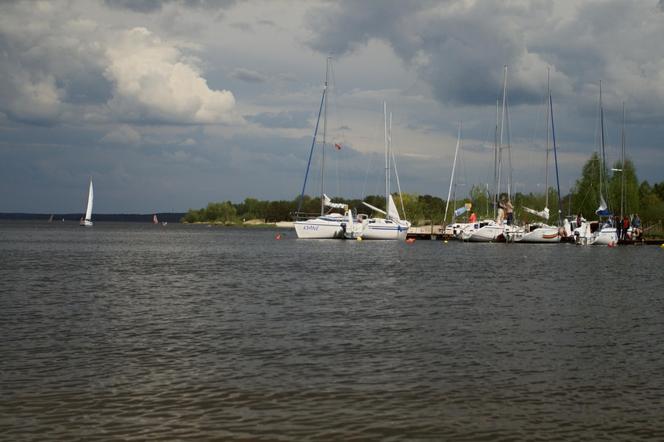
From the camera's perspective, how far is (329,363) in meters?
19.9

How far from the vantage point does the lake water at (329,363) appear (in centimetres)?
1420

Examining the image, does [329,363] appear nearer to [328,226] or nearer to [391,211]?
[328,226]

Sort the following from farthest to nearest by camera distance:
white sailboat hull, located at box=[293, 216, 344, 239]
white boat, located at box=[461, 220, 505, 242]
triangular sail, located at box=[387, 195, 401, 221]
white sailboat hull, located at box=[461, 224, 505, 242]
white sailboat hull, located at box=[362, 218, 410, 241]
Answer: triangular sail, located at box=[387, 195, 401, 221], white sailboat hull, located at box=[362, 218, 410, 241], white sailboat hull, located at box=[293, 216, 344, 239], white boat, located at box=[461, 220, 505, 242], white sailboat hull, located at box=[461, 224, 505, 242]

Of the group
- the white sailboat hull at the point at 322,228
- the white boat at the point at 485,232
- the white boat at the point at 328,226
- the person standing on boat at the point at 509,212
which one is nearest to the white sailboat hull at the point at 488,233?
the white boat at the point at 485,232

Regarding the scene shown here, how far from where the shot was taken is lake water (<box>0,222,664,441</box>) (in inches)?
559

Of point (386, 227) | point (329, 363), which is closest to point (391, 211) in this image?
point (386, 227)

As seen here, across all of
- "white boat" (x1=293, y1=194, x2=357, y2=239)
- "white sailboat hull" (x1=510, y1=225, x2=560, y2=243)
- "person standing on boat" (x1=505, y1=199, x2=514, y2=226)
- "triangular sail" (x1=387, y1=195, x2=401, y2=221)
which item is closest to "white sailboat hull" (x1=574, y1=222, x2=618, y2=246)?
"white sailboat hull" (x1=510, y1=225, x2=560, y2=243)

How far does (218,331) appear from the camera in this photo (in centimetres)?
2556

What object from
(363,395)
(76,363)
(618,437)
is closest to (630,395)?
(618,437)

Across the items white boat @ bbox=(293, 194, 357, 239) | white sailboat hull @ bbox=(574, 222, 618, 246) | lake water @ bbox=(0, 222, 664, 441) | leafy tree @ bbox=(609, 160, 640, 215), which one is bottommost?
lake water @ bbox=(0, 222, 664, 441)

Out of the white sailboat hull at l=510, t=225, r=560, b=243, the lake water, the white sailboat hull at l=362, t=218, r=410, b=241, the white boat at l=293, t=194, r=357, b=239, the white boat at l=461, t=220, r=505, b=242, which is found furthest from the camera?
the white sailboat hull at l=362, t=218, r=410, b=241

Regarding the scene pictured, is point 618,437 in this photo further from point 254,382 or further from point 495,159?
point 495,159

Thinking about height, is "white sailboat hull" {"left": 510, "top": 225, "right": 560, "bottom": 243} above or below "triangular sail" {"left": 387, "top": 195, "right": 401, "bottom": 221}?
below

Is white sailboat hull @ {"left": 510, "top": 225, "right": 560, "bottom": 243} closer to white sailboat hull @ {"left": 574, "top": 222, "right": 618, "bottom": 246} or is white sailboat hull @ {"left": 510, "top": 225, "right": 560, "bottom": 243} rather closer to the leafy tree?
white sailboat hull @ {"left": 574, "top": 222, "right": 618, "bottom": 246}
